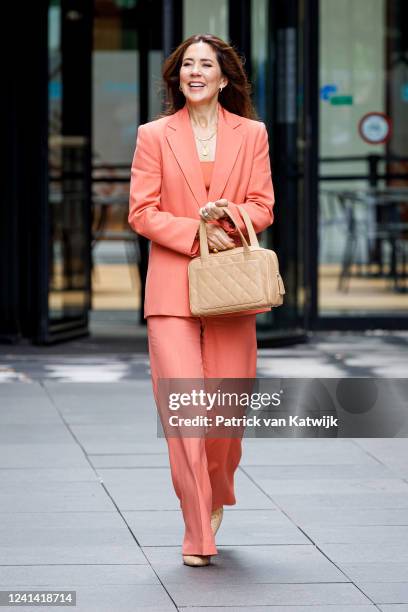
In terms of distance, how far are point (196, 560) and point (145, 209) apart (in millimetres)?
1291

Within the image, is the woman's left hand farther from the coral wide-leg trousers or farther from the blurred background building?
the blurred background building

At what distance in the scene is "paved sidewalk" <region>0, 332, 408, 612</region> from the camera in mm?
5094

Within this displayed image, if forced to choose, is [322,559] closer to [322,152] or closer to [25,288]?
[25,288]

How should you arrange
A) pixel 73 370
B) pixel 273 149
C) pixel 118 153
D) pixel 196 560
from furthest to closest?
pixel 118 153
pixel 273 149
pixel 73 370
pixel 196 560

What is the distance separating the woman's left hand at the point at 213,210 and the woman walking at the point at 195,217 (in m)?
0.02

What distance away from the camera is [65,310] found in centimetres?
1269

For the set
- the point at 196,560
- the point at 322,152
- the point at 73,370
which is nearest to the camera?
the point at 196,560

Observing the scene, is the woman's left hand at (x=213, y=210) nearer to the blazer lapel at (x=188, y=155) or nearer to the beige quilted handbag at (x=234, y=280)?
the beige quilted handbag at (x=234, y=280)

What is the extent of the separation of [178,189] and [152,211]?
14cm

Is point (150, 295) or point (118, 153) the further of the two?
point (118, 153)

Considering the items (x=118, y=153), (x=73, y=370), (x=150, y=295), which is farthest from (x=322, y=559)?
(x=118, y=153)

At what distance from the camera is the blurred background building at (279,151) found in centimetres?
→ 1216

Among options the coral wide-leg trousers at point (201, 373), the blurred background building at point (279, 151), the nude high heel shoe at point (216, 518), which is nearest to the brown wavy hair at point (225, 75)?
the coral wide-leg trousers at point (201, 373)

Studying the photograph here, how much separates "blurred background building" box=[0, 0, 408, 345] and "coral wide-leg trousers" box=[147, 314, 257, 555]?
20.9ft
